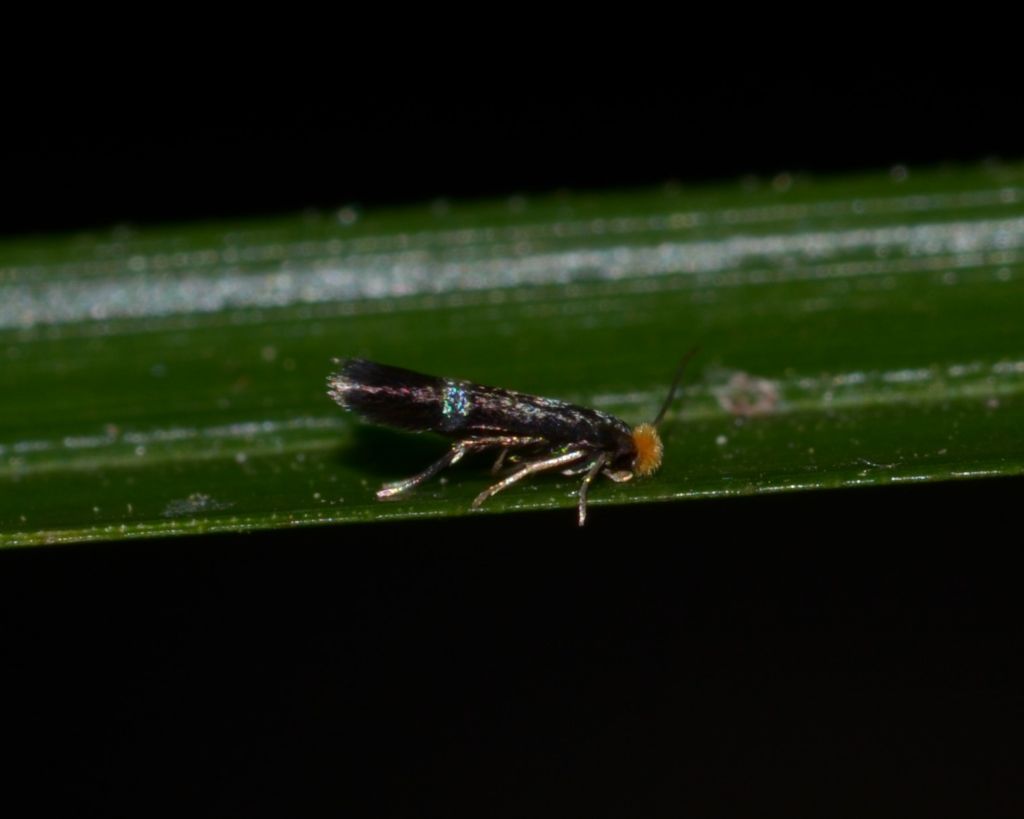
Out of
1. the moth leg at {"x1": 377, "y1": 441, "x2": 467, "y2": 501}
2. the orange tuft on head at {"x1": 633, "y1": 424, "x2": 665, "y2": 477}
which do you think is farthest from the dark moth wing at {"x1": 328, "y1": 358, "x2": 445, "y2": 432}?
the orange tuft on head at {"x1": 633, "y1": 424, "x2": 665, "y2": 477}

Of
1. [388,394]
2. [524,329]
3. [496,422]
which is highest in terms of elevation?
[524,329]

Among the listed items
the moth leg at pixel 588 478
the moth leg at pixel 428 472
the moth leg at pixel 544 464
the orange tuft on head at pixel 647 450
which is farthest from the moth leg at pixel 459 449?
the orange tuft on head at pixel 647 450

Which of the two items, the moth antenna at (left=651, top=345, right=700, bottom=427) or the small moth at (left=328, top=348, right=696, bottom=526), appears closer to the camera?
the small moth at (left=328, top=348, right=696, bottom=526)

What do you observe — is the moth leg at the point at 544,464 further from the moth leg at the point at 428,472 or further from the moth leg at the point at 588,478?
the moth leg at the point at 428,472

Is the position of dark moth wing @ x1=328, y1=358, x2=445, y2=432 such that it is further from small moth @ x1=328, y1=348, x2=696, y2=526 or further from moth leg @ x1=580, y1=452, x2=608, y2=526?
moth leg @ x1=580, y1=452, x2=608, y2=526

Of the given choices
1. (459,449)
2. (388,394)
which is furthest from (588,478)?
(388,394)

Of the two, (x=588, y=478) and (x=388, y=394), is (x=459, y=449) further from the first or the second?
(x=588, y=478)

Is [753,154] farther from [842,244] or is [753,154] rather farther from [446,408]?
[446,408]

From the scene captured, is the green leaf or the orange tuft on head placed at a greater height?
the green leaf
